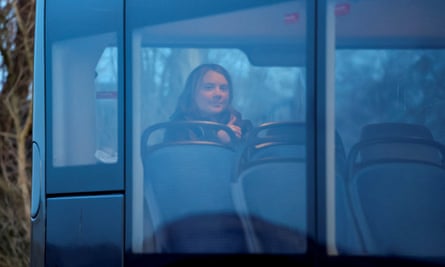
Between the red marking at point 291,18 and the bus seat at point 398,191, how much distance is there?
1.67ft

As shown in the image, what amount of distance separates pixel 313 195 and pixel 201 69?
68cm

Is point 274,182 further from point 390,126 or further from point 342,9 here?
point 342,9

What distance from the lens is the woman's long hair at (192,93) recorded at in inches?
112

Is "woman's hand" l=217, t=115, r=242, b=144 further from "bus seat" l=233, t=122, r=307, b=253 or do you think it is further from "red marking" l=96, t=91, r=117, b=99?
"red marking" l=96, t=91, r=117, b=99

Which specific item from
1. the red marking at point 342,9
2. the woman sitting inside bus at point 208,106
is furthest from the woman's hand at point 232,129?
the red marking at point 342,9

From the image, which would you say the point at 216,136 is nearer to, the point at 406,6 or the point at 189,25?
the point at 189,25

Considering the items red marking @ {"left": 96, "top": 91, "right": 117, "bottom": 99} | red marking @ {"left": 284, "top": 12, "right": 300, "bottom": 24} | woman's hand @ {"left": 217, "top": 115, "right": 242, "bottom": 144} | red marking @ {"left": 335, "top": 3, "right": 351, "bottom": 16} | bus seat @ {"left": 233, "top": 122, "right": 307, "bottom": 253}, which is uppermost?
red marking @ {"left": 335, "top": 3, "right": 351, "bottom": 16}

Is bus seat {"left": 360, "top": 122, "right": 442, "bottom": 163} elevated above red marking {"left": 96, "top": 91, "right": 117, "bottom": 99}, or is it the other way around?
red marking {"left": 96, "top": 91, "right": 117, "bottom": 99}

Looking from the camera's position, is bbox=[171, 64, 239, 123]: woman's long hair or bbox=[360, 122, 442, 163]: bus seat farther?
bbox=[171, 64, 239, 123]: woman's long hair

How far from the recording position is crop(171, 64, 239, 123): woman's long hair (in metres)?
2.84

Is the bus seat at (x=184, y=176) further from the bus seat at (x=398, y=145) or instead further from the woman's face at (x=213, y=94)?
the bus seat at (x=398, y=145)

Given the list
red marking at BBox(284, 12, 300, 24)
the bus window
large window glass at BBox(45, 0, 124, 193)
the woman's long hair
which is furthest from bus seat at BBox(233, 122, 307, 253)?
large window glass at BBox(45, 0, 124, 193)

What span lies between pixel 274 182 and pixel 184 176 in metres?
0.36

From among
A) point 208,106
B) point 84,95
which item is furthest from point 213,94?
point 84,95
